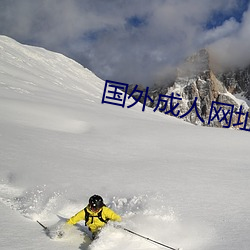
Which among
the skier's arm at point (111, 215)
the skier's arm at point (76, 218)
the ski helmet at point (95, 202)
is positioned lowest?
the skier's arm at point (76, 218)

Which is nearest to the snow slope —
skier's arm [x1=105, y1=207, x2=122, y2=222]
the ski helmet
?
skier's arm [x1=105, y1=207, x2=122, y2=222]

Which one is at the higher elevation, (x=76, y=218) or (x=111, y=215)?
(x=111, y=215)

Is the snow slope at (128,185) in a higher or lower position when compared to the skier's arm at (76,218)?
higher

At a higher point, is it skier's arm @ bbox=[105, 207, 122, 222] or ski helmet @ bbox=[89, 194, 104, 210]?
ski helmet @ bbox=[89, 194, 104, 210]

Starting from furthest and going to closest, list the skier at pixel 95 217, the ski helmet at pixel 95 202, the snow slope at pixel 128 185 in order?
the skier at pixel 95 217 → the ski helmet at pixel 95 202 → the snow slope at pixel 128 185

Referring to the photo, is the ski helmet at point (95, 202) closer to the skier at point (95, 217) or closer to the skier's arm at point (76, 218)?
the skier at point (95, 217)

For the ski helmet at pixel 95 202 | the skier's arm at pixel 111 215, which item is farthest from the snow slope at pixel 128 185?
the ski helmet at pixel 95 202

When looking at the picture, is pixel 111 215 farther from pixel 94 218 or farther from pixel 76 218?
pixel 76 218

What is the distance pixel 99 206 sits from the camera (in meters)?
5.22

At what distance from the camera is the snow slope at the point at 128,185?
498 cm

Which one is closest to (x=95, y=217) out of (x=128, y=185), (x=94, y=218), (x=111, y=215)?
(x=94, y=218)

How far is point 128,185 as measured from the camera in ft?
23.5

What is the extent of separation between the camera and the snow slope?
4.98 m

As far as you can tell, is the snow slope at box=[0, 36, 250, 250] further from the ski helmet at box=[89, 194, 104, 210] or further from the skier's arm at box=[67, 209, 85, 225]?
the ski helmet at box=[89, 194, 104, 210]
